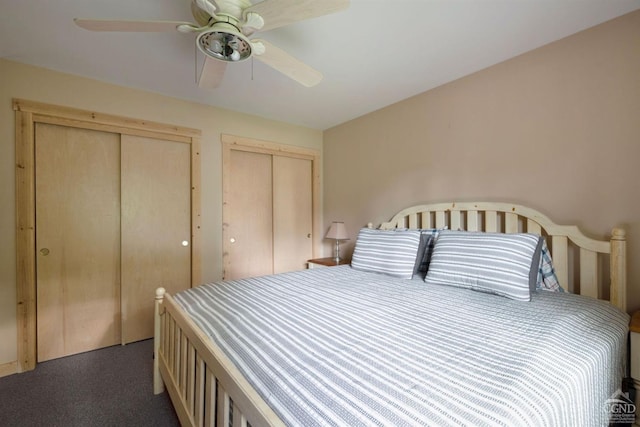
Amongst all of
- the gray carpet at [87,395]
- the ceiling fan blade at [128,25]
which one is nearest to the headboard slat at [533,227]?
the ceiling fan blade at [128,25]

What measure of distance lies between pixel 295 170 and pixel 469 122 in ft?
6.85

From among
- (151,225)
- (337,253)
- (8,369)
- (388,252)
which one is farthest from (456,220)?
(8,369)

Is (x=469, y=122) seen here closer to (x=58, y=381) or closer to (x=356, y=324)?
(x=356, y=324)

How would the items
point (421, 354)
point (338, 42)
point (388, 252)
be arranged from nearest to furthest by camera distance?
point (421, 354) < point (338, 42) < point (388, 252)

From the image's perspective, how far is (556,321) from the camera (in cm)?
120

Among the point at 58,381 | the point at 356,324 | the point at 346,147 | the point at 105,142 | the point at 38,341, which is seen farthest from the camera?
the point at 346,147

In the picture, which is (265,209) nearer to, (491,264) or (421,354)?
(491,264)

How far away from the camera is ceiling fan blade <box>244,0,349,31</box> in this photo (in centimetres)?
116

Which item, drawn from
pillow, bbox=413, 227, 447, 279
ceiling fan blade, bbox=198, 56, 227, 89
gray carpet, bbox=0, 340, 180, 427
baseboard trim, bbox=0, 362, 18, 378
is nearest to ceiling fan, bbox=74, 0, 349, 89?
ceiling fan blade, bbox=198, 56, 227, 89

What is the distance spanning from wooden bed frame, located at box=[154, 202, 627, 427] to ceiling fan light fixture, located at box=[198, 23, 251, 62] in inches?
50.9

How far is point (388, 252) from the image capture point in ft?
7.14

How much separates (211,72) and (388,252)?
174 centimetres

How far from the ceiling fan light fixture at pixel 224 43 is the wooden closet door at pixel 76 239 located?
173cm

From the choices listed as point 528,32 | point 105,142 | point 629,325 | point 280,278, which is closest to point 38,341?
point 105,142
